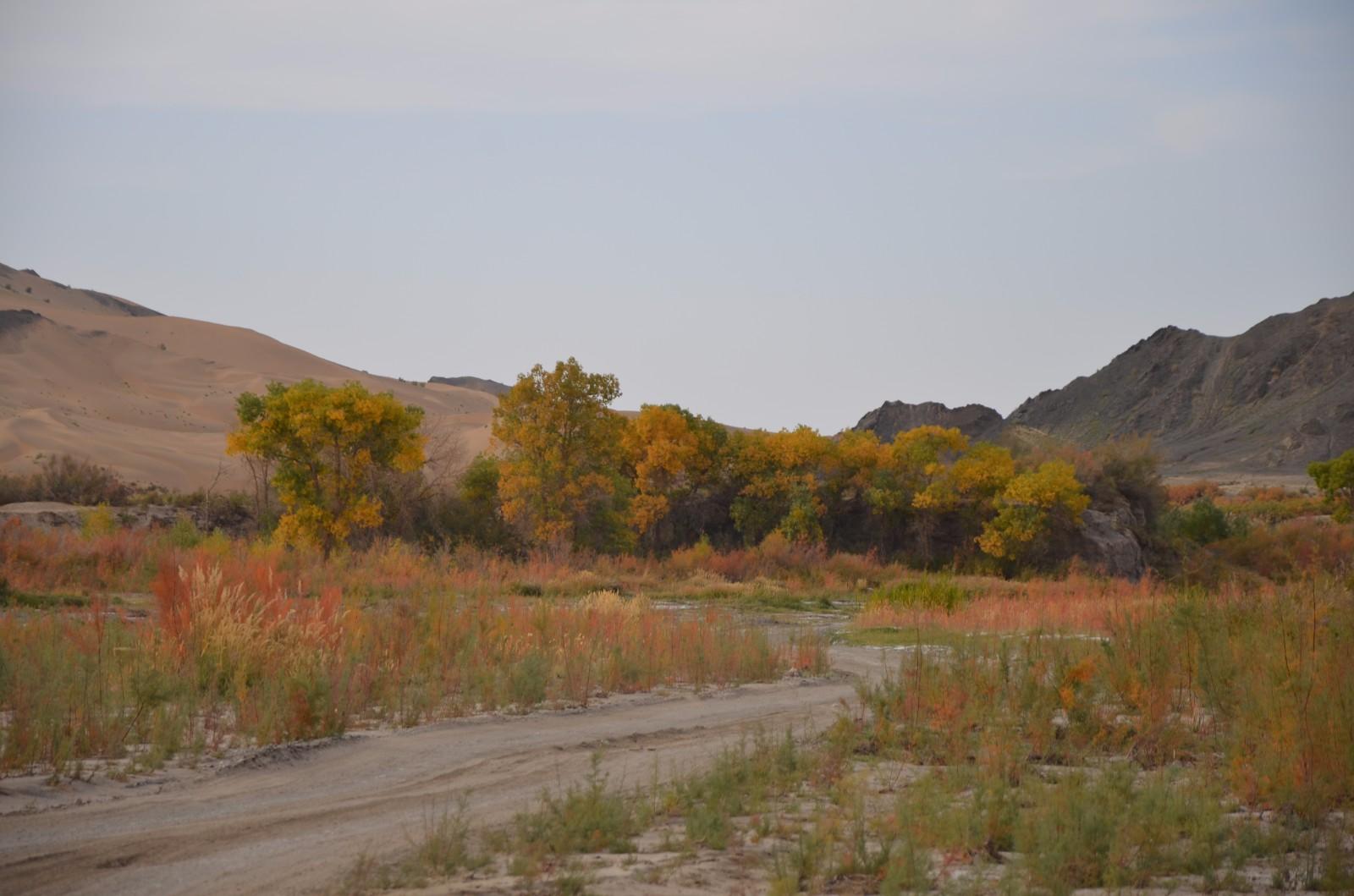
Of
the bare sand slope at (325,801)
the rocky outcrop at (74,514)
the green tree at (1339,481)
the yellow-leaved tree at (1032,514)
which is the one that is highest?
the green tree at (1339,481)

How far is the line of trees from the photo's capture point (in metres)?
30.4

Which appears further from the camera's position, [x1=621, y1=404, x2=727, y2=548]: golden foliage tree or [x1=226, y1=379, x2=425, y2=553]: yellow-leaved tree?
[x1=621, y1=404, x2=727, y2=548]: golden foliage tree

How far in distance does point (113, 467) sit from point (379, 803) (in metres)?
57.5

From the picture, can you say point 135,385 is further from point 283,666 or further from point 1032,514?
point 283,666

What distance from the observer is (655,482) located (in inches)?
1578

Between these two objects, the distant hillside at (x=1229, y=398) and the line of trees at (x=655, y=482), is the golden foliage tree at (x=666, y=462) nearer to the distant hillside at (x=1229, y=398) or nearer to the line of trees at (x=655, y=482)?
the line of trees at (x=655, y=482)

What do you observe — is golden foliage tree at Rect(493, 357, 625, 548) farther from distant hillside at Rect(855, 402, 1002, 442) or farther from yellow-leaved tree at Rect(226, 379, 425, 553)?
distant hillside at Rect(855, 402, 1002, 442)

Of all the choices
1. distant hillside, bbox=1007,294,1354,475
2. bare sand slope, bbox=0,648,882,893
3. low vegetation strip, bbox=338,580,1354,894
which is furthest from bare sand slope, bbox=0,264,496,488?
distant hillside, bbox=1007,294,1354,475

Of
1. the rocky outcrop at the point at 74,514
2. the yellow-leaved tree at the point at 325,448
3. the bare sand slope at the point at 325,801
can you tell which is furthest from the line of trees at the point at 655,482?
the bare sand slope at the point at 325,801

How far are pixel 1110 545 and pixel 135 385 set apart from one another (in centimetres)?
7620

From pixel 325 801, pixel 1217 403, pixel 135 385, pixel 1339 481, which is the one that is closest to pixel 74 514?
pixel 325 801

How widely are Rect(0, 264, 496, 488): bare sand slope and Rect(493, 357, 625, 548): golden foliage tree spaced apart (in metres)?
10.7

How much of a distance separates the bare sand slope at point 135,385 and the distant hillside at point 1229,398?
67.6 m

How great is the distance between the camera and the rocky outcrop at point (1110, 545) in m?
39.1
